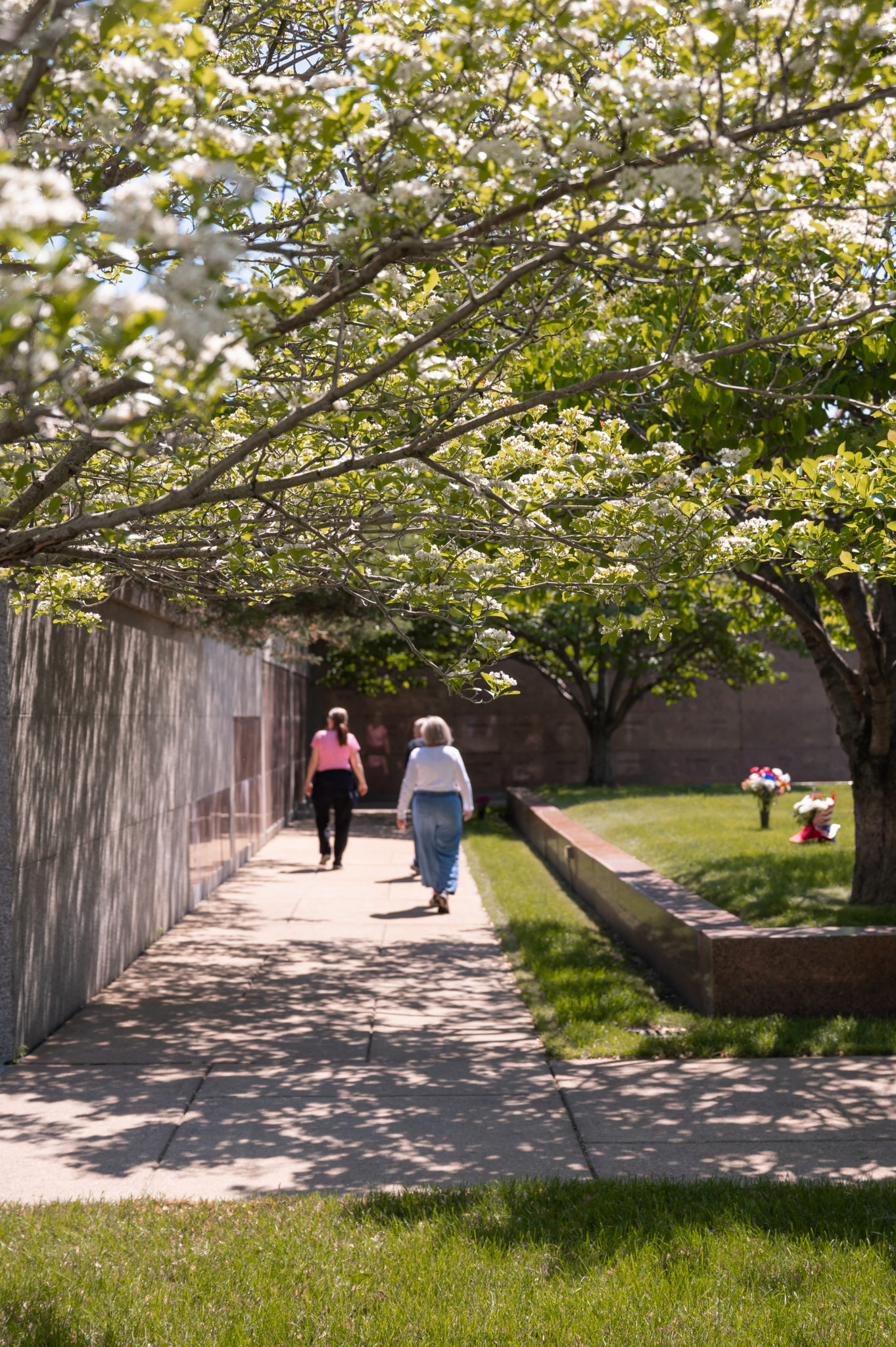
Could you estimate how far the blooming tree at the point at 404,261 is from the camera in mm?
2818

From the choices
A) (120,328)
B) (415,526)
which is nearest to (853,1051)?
(415,526)

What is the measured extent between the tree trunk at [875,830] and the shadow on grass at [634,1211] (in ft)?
15.0

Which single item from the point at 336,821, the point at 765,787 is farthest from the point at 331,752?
the point at 765,787

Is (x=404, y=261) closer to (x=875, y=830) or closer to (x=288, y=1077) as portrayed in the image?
(x=288, y=1077)

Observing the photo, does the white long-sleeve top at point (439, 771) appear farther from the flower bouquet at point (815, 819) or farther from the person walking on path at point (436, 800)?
the flower bouquet at point (815, 819)

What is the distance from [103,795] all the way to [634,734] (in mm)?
21914

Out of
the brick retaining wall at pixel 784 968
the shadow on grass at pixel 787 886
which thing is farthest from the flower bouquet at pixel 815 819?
the brick retaining wall at pixel 784 968

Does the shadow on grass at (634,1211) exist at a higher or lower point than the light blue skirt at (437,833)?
lower

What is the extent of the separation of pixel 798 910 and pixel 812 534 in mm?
4257

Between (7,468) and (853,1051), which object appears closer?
(7,468)

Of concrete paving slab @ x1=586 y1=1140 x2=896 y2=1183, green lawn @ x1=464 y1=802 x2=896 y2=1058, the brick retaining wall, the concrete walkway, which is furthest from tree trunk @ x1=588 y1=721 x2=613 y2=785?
concrete paving slab @ x1=586 y1=1140 x2=896 y2=1183

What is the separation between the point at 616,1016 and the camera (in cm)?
757

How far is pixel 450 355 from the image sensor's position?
6262 millimetres

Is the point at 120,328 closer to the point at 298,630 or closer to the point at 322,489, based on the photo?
the point at 322,489
